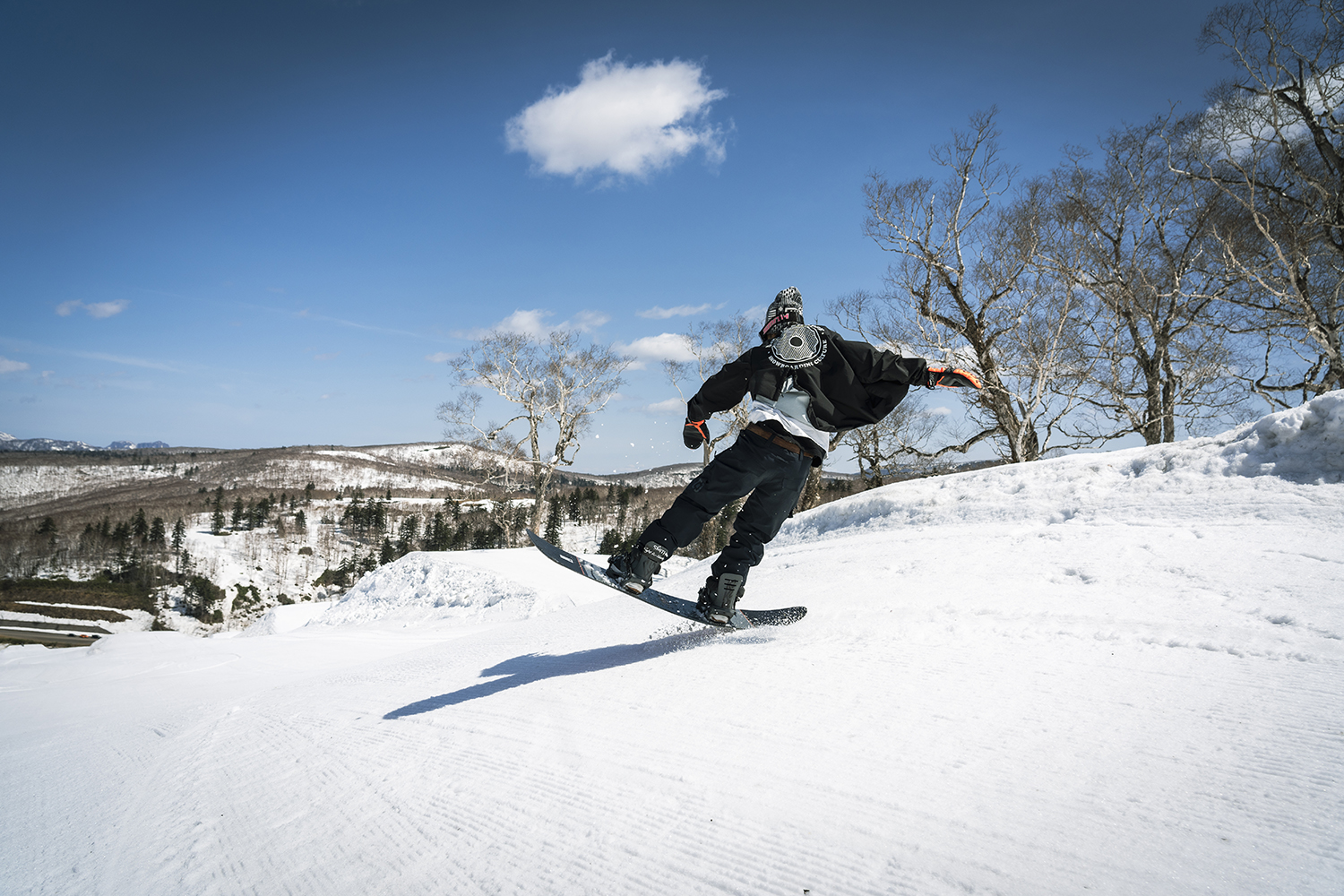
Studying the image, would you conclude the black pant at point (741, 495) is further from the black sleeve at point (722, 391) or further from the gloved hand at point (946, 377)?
the gloved hand at point (946, 377)

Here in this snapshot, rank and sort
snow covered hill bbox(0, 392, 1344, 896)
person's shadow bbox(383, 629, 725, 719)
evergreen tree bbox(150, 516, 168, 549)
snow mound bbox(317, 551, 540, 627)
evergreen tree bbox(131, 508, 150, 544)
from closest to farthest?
snow covered hill bbox(0, 392, 1344, 896), person's shadow bbox(383, 629, 725, 719), snow mound bbox(317, 551, 540, 627), evergreen tree bbox(131, 508, 150, 544), evergreen tree bbox(150, 516, 168, 549)

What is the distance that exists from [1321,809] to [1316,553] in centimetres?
292

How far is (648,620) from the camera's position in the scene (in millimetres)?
4320

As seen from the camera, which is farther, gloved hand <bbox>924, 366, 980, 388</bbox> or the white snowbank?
the white snowbank

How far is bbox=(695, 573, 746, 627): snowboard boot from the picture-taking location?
3555 mm

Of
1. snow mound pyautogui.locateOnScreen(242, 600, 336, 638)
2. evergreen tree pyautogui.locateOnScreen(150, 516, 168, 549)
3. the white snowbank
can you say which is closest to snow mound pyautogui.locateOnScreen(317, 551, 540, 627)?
the white snowbank

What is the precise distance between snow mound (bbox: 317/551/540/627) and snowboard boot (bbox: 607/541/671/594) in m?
7.32

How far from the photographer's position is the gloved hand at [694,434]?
3.52 metres

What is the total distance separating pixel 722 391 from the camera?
12.0 feet

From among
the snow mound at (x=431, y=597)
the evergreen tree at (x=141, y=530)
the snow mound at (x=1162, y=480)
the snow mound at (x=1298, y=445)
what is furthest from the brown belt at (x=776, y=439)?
the evergreen tree at (x=141, y=530)

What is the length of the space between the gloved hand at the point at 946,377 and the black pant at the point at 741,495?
2.83 feet

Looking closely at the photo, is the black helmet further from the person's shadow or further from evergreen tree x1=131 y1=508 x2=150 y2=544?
evergreen tree x1=131 y1=508 x2=150 y2=544

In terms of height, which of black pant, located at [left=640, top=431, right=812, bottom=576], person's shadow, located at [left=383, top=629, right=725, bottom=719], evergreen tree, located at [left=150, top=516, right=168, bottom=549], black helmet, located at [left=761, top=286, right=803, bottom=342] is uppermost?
black helmet, located at [left=761, top=286, right=803, bottom=342]

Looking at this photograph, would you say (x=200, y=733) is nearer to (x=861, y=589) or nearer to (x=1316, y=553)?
(x=861, y=589)
